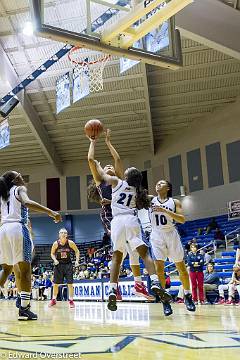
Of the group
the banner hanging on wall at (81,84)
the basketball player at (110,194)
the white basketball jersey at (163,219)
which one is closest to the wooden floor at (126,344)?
the basketball player at (110,194)

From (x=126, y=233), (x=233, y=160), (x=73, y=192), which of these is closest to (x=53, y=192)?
(x=73, y=192)

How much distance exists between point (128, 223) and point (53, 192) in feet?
83.3

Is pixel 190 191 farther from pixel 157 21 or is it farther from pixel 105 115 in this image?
pixel 157 21

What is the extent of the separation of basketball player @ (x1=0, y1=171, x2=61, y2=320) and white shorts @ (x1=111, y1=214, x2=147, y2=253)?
687 mm

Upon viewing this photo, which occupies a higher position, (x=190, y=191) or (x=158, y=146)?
(x=158, y=146)

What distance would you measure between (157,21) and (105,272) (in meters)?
12.2

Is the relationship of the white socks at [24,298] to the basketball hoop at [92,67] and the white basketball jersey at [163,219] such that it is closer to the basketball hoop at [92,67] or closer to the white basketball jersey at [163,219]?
the white basketball jersey at [163,219]

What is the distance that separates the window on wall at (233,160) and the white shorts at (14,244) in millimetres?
19200

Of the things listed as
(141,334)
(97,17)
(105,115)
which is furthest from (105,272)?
(141,334)

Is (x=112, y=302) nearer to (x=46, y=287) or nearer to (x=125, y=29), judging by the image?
(x=125, y=29)

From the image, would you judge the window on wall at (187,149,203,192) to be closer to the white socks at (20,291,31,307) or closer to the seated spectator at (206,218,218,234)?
the seated spectator at (206,218,218,234)

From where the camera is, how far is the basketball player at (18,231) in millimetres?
4887

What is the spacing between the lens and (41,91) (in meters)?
21.4

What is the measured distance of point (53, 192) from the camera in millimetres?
29938
